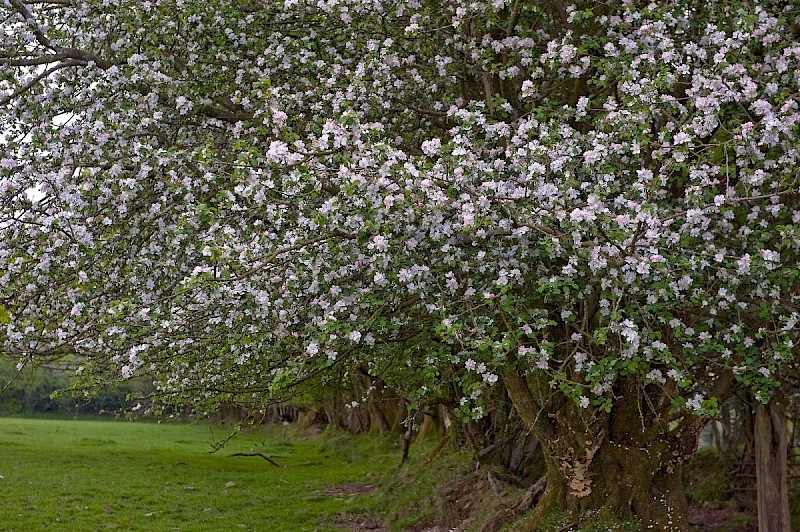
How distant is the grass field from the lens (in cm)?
2028

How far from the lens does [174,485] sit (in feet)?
91.0

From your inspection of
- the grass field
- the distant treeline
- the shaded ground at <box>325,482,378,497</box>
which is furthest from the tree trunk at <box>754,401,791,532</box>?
the distant treeline

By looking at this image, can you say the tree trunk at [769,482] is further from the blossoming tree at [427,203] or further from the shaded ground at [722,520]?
the shaded ground at [722,520]

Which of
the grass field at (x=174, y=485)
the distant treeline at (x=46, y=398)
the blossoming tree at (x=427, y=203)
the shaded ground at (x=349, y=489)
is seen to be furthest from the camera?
the distant treeline at (x=46, y=398)

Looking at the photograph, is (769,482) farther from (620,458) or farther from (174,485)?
(174,485)

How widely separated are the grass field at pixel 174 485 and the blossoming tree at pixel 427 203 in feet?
Result: 27.1

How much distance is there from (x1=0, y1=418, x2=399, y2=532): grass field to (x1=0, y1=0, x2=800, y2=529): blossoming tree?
27.1 ft

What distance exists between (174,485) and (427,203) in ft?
73.3

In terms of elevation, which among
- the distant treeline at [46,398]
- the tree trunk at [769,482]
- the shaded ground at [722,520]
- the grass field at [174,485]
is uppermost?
the distant treeline at [46,398]

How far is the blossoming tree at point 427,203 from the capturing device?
28.3ft

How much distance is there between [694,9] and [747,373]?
450 cm

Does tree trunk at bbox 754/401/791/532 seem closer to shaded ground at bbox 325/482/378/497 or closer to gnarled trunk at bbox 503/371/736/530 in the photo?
gnarled trunk at bbox 503/371/736/530

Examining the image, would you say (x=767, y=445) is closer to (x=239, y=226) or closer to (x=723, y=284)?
(x=723, y=284)

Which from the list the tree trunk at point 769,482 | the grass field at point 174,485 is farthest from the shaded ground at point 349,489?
the tree trunk at point 769,482
